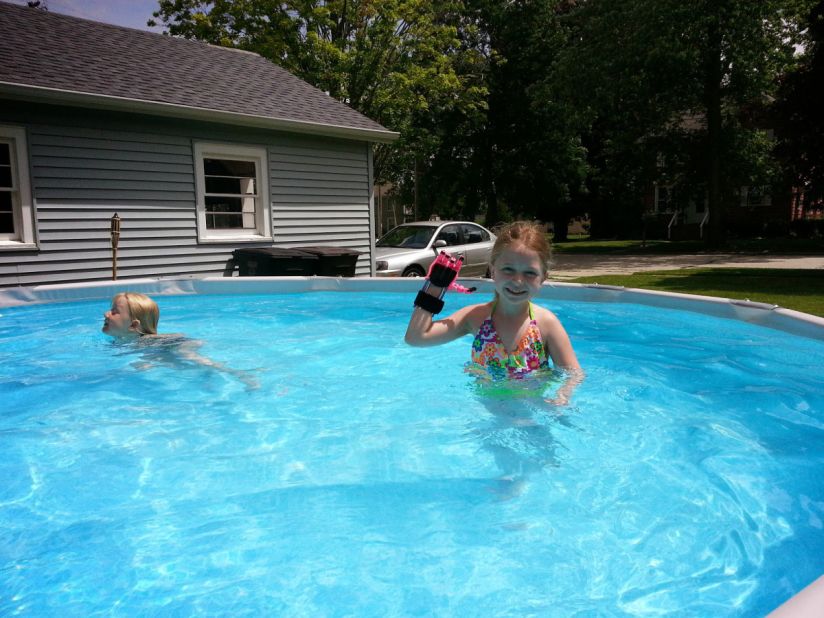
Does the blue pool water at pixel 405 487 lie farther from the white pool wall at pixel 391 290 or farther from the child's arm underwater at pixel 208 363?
the white pool wall at pixel 391 290

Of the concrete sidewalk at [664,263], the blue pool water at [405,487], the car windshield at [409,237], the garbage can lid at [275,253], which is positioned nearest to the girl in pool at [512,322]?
the blue pool water at [405,487]

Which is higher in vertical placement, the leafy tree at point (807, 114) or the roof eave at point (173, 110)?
the leafy tree at point (807, 114)

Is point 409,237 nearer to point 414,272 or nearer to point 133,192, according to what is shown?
point 414,272

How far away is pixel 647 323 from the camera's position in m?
7.09

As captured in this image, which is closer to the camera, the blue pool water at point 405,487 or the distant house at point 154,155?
the blue pool water at point 405,487

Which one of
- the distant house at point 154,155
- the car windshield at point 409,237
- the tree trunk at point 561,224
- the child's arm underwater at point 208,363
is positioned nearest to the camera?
the child's arm underwater at point 208,363

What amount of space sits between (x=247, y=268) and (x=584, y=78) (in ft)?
50.3

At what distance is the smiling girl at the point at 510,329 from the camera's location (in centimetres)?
329

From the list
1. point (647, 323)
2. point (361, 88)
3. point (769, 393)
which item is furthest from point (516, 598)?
point (361, 88)

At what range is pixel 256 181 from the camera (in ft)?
40.3

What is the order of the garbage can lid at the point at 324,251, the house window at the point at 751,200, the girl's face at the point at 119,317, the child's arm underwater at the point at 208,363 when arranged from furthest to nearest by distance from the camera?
the house window at the point at 751,200 → the garbage can lid at the point at 324,251 → the girl's face at the point at 119,317 → the child's arm underwater at the point at 208,363

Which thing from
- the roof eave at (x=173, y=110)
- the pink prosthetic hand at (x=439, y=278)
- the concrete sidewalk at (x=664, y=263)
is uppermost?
the roof eave at (x=173, y=110)

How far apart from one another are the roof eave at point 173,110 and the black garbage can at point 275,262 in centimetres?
238

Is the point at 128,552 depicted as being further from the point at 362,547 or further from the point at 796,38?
the point at 796,38
